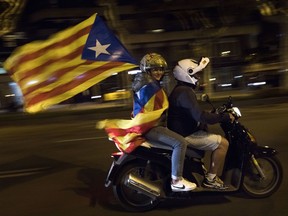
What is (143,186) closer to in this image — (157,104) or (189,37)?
(157,104)

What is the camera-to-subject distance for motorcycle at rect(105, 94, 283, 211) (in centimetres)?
496

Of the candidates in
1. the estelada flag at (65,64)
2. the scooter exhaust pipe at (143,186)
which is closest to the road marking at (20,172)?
the estelada flag at (65,64)

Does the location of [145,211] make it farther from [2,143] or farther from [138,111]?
[2,143]

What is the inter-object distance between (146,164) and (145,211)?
1.79 feet

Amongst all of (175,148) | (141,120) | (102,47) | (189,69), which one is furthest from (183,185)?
(102,47)

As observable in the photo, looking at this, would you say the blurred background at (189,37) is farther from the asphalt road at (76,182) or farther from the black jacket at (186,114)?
the black jacket at (186,114)

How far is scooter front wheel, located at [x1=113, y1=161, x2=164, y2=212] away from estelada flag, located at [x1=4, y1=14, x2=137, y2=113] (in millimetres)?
1093

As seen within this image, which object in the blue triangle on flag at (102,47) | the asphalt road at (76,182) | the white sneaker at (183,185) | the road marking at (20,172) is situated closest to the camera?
the white sneaker at (183,185)

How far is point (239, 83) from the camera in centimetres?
3538

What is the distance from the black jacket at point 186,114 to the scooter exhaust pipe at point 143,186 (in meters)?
0.68

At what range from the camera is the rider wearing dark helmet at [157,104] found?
4.74 metres

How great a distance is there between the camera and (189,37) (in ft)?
112

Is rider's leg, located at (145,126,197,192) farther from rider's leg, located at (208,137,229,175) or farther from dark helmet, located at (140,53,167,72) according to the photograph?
dark helmet, located at (140,53,167,72)

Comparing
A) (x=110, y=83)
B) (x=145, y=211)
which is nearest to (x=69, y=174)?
(x=145, y=211)
